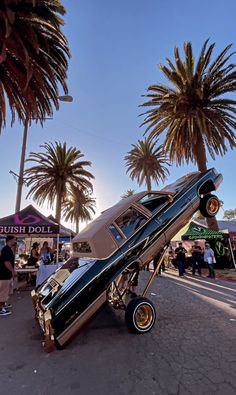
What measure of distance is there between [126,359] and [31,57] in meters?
10.7

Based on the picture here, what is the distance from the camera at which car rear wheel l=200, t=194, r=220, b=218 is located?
22.3ft

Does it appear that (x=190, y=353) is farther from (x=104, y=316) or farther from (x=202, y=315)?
(x=104, y=316)

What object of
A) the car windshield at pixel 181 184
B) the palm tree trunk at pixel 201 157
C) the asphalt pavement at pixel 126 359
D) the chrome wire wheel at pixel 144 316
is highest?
the palm tree trunk at pixel 201 157

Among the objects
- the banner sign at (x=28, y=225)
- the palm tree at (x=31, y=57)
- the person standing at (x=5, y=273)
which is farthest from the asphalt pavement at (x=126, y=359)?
the palm tree at (x=31, y=57)

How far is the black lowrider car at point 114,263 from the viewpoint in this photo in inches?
169

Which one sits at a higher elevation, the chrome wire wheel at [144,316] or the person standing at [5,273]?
the person standing at [5,273]

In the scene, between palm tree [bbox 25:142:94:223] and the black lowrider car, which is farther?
palm tree [bbox 25:142:94:223]

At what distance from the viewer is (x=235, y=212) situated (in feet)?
320

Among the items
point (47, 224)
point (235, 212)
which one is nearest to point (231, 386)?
point (47, 224)

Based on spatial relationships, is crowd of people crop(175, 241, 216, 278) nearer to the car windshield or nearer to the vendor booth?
the vendor booth

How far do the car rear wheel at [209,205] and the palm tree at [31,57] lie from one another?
7.19 meters

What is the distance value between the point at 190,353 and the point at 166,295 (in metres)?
4.69

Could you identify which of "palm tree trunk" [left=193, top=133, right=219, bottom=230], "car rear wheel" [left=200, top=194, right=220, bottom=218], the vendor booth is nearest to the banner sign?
the vendor booth

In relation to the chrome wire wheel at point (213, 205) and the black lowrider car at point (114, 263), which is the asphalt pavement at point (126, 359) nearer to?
the black lowrider car at point (114, 263)
